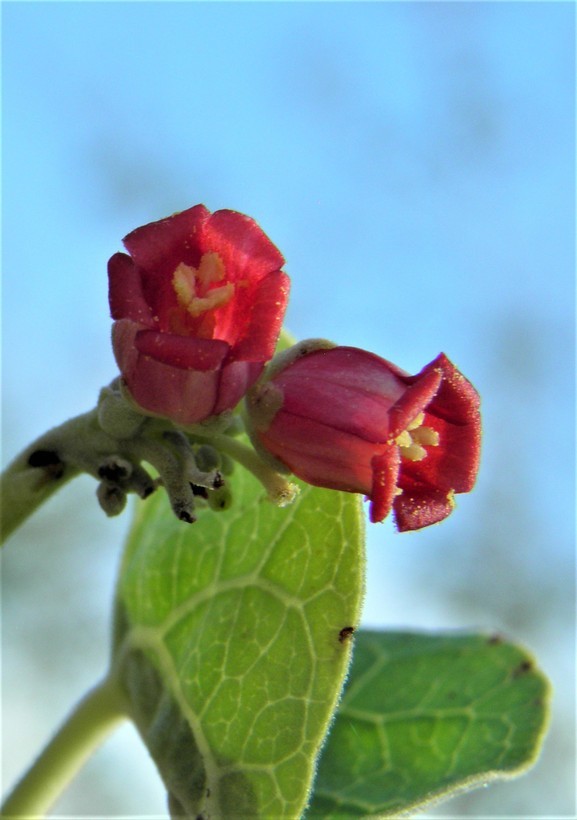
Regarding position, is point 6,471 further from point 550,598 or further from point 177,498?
point 550,598

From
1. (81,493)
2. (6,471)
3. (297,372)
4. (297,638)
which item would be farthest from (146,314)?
(81,493)

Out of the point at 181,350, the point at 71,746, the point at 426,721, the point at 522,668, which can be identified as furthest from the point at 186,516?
the point at 522,668

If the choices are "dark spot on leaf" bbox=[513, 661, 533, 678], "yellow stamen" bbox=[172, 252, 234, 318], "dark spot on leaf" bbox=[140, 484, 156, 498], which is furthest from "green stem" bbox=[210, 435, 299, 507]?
"dark spot on leaf" bbox=[513, 661, 533, 678]

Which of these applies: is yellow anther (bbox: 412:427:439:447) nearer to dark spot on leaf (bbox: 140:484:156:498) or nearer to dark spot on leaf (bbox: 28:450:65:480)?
dark spot on leaf (bbox: 140:484:156:498)

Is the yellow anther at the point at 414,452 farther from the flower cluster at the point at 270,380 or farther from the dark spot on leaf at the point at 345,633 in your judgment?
the dark spot on leaf at the point at 345,633

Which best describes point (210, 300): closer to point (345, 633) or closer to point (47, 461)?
point (47, 461)

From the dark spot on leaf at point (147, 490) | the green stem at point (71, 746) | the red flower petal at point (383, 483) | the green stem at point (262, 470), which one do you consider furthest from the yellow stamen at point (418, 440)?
the green stem at point (71, 746)
